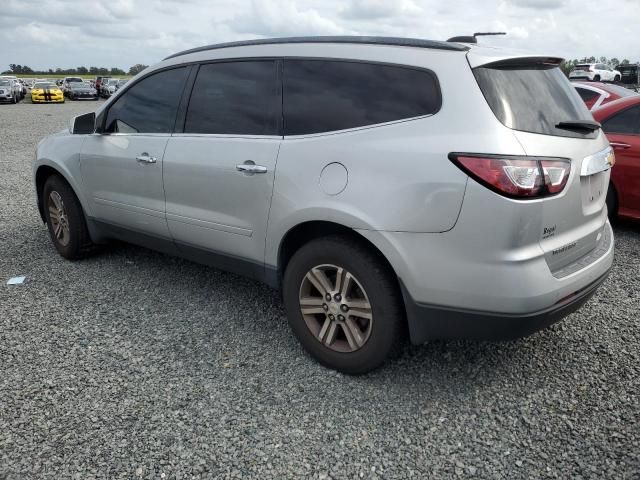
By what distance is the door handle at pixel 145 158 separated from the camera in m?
3.85

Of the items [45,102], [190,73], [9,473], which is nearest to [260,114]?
[190,73]

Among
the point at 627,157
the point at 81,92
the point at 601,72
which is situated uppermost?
the point at 601,72

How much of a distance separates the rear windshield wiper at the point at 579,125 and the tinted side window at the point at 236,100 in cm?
152

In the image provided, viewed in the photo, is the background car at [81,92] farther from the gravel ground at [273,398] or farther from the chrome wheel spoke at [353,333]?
the chrome wheel spoke at [353,333]

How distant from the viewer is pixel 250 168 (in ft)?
10.5

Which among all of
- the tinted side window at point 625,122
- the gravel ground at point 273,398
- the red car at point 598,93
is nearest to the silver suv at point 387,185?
the gravel ground at point 273,398

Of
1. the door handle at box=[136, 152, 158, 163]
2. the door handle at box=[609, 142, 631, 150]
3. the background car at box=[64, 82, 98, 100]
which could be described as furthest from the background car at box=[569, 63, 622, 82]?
the door handle at box=[136, 152, 158, 163]

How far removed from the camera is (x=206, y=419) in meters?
2.73

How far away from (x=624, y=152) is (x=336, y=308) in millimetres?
4177

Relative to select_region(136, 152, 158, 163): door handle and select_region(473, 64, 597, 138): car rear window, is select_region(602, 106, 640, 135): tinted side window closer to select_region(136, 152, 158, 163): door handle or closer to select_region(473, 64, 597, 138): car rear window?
select_region(473, 64, 597, 138): car rear window

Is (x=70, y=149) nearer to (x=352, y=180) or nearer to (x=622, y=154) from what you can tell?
(x=352, y=180)

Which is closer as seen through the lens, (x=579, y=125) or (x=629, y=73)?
(x=579, y=125)

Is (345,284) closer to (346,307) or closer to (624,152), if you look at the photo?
(346,307)

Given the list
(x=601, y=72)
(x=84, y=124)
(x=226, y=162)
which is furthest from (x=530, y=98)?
(x=601, y=72)
